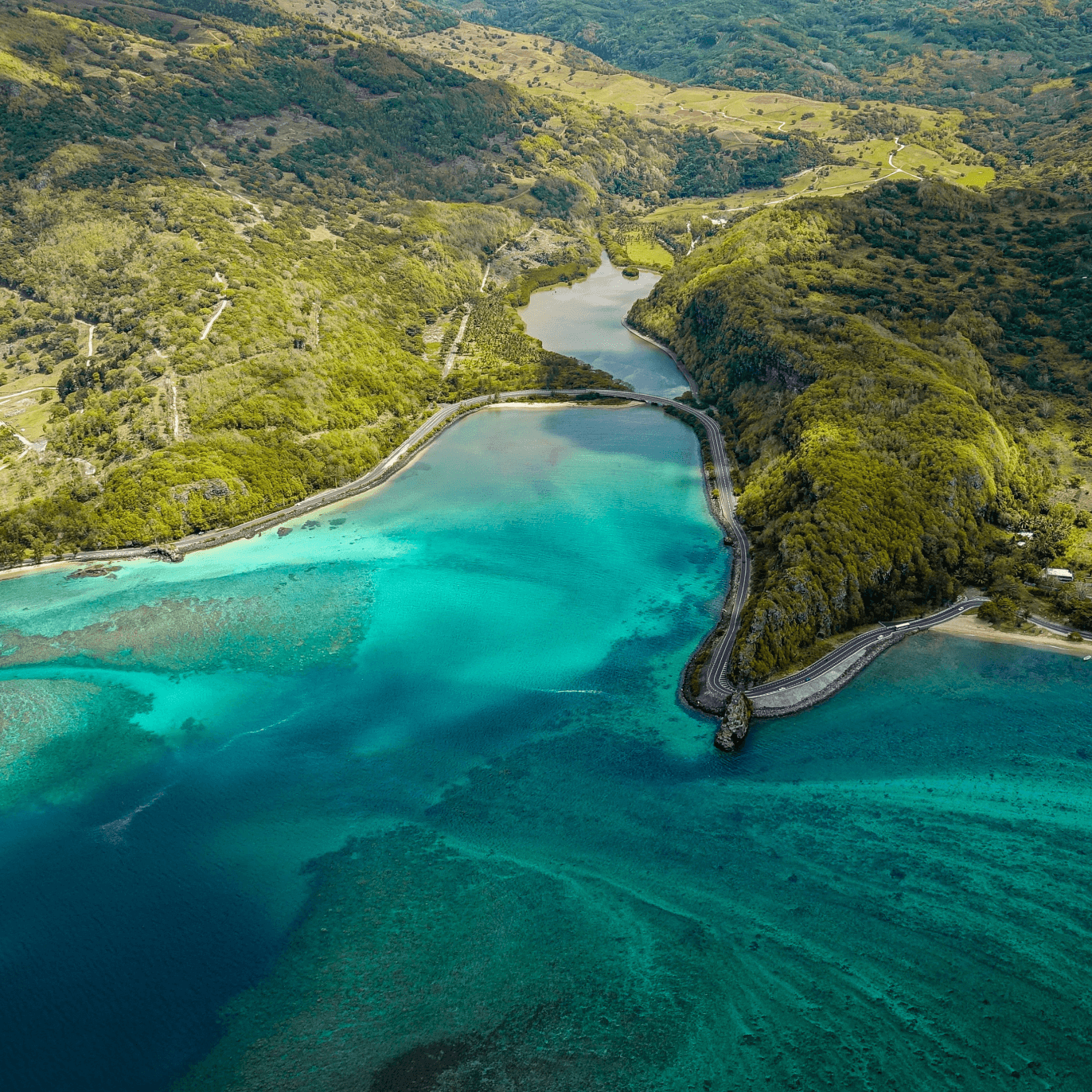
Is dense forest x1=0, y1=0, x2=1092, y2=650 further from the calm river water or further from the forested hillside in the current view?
the calm river water

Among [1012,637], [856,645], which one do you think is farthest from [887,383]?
[856,645]

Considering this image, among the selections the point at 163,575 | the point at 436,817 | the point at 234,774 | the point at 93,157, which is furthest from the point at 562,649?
the point at 93,157

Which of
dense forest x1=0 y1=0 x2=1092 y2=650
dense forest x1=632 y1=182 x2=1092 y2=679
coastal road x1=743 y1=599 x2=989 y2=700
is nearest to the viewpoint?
coastal road x1=743 y1=599 x2=989 y2=700

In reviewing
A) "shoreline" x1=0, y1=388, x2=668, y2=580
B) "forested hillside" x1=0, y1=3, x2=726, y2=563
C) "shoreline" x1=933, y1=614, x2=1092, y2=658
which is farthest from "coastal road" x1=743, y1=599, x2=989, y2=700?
"forested hillside" x1=0, y1=3, x2=726, y2=563

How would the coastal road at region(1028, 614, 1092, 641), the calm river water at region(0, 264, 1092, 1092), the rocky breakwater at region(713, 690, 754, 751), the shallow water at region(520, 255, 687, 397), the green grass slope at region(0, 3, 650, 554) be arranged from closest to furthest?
the calm river water at region(0, 264, 1092, 1092) → the rocky breakwater at region(713, 690, 754, 751) → the coastal road at region(1028, 614, 1092, 641) → the green grass slope at region(0, 3, 650, 554) → the shallow water at region(520, 255, 687, 397)

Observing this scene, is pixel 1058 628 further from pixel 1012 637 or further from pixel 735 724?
pixel 735 724

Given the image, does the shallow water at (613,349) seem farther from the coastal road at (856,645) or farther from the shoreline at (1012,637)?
the shoreline at (1012,637)

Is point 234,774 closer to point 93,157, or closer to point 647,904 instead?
point 647,904
